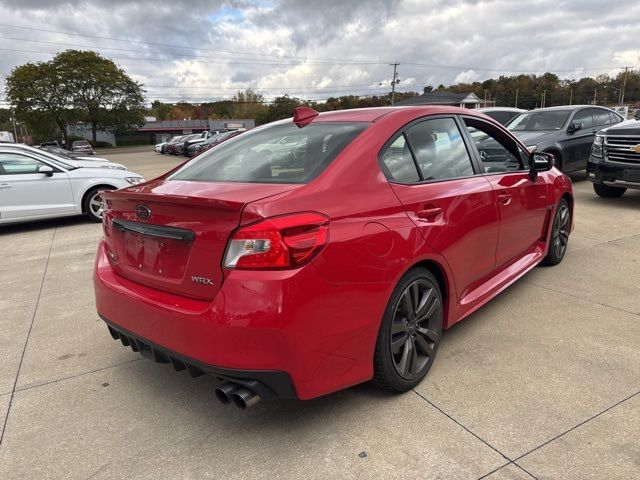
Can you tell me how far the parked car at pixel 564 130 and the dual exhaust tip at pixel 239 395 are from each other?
29.9ft

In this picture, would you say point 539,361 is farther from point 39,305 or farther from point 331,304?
point 39,305

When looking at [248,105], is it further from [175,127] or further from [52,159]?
[52,159]

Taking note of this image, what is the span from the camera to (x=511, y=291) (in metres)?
4.34

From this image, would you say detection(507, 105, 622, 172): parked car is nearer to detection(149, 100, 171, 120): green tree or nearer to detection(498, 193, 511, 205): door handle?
detection(498, 193, 511, 205): door handle

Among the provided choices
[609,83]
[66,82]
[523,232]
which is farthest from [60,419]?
[609,83]

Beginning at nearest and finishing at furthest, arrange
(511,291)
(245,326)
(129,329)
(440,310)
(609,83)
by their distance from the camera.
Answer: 1. (245,326)
2. (129,329)
3. (440,310)
4. (511,291)
5. (609,83)

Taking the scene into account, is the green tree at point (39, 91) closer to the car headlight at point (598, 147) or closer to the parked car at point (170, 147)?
the parked car at point (170, 147)

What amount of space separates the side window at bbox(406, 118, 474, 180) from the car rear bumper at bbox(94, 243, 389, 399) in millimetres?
1008

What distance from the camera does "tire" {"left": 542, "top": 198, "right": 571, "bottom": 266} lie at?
476 centimetres

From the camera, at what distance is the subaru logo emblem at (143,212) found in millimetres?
2459

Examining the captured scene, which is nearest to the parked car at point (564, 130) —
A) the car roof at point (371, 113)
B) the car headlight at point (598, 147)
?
the car headlight at point (598, 147)

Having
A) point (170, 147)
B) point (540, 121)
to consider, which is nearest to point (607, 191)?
point (540, 121)

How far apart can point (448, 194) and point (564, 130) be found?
345 inches

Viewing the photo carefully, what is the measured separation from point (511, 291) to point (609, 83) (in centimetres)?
12668
